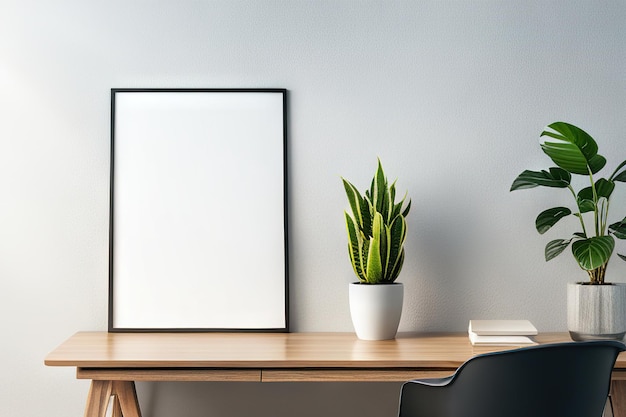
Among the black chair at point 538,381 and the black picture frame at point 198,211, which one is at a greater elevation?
the black picture frame at point 198,211

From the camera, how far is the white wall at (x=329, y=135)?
2.38 meters

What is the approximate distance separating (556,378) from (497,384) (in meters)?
0.13

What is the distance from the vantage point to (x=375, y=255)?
84.7 inches

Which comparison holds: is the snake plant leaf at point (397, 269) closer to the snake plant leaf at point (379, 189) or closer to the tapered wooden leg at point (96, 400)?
the snake plant leaf at point (379, 189)

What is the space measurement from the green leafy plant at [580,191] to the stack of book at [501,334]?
0.80ft

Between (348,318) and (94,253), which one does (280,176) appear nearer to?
(348,318)

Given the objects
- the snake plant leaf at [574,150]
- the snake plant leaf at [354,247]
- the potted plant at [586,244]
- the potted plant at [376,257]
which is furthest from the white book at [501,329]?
the snake plant leaf at [574,150]

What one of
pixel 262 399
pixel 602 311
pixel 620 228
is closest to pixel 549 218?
pixel 620 228

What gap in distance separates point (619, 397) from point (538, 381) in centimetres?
62

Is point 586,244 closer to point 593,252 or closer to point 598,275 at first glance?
point 593,252

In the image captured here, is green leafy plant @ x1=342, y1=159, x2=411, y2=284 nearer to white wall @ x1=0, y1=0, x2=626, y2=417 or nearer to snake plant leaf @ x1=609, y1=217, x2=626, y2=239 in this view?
white wall @ x1=0, y1=0, x2=626, y2=417

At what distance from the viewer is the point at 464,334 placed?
2.33 metres

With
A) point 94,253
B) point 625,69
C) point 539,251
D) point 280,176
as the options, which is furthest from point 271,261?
point 625,69

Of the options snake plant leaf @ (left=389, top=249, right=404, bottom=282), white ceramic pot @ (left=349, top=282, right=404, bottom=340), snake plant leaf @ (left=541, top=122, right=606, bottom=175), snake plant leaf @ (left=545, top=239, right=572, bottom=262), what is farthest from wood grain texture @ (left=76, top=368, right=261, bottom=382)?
snake plant leaf @ (left=541, top=122, right=606, bottom=175)
